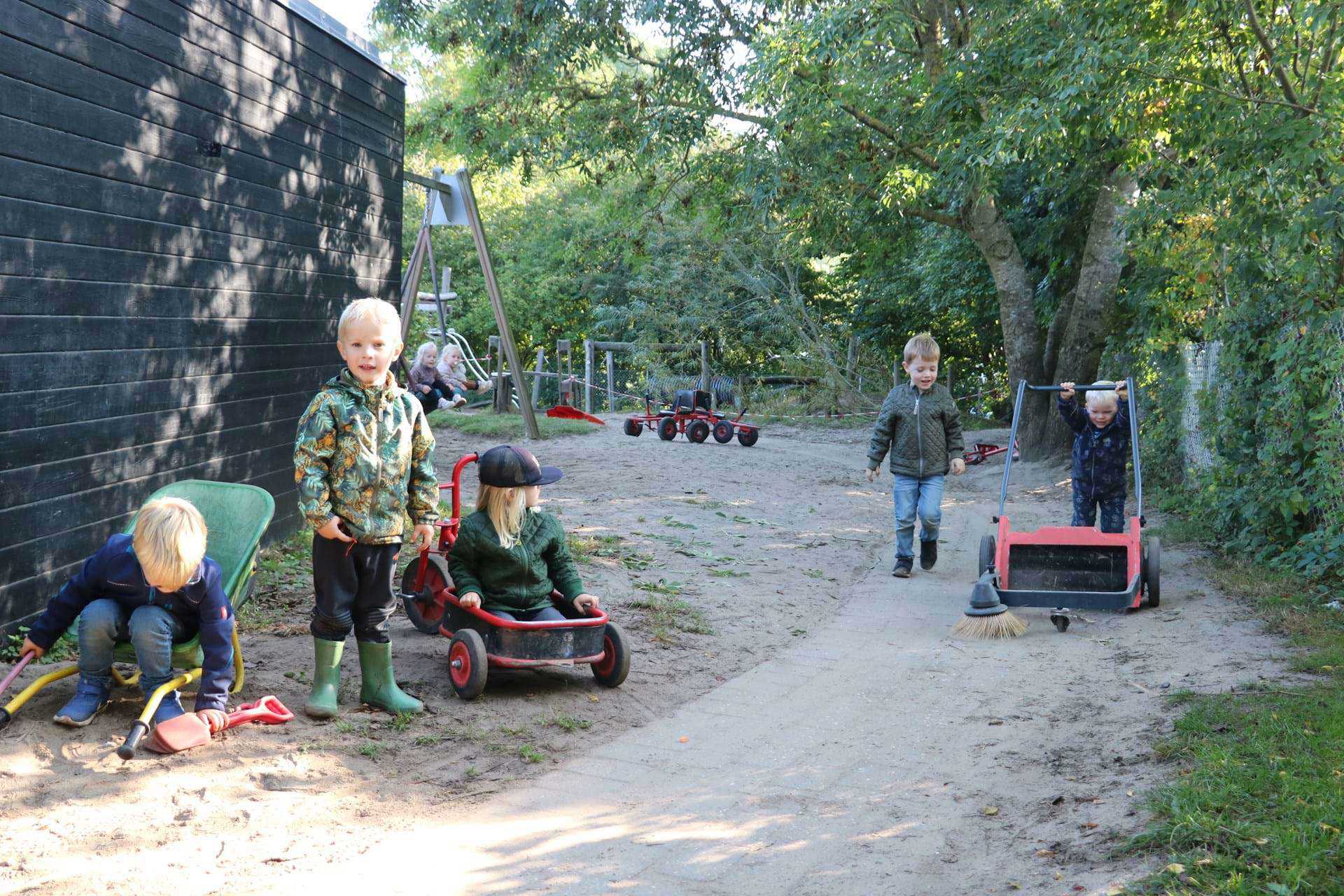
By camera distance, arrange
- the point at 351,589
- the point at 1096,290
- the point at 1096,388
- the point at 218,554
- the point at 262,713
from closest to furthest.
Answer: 1. the point at 262,713
2. the point at 351,589
3. the point at 218,554
4. the point at 1096,388
5. the point at 1096,290

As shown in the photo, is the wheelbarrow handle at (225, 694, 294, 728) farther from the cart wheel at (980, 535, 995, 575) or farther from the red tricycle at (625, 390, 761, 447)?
the red tricycle at (625, 390, 761, 447)

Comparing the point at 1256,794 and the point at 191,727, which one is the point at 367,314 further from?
the point at 1256,794

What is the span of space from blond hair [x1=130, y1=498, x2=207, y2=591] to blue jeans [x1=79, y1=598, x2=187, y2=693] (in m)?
0.14

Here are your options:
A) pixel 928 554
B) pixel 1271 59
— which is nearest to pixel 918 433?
pixel 928 554

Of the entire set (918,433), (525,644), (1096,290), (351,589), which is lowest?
(525,644)

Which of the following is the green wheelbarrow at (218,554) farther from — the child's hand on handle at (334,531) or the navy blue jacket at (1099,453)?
the navy blue jacket at (1099,453)

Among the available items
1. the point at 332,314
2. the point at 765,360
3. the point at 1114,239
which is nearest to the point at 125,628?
the point at 332,314

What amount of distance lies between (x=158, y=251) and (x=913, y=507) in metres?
5.45

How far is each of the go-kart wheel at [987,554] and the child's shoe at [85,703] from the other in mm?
5398

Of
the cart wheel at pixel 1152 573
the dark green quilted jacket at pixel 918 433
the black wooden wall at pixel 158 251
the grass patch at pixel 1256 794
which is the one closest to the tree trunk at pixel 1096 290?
the dark green quilted jacket at pixel 918 433

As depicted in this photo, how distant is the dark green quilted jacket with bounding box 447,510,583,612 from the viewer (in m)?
5.28

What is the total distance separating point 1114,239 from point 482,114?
402 inches

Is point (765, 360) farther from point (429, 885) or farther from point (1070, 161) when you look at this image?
point (429, 885)

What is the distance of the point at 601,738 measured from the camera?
4.87 m
